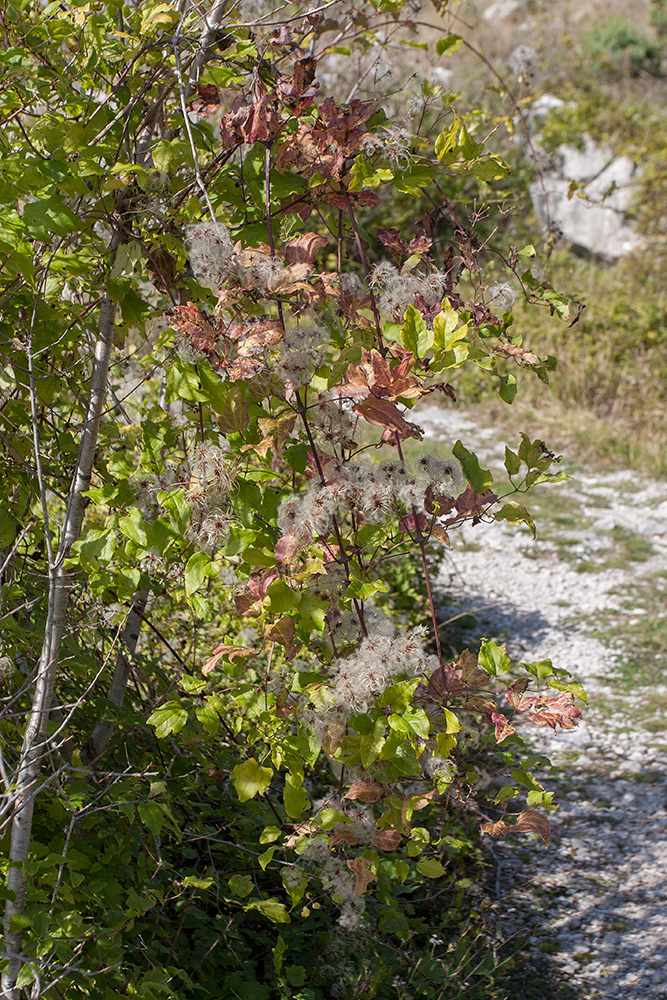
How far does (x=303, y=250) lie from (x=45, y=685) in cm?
85

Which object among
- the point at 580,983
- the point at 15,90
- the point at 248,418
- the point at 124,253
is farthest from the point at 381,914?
the point at 15,90

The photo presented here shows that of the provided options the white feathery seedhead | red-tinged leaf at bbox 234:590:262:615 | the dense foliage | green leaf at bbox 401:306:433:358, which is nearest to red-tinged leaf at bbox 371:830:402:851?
the dense foliage

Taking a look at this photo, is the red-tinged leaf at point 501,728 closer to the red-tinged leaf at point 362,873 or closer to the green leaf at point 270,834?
the red-tinged leaf at point 362,873

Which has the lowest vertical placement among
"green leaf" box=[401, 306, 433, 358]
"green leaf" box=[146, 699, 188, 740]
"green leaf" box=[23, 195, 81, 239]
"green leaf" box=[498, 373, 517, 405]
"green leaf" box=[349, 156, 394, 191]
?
"green leaf" box=[146, 699, 188, 740]

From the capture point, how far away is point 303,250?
4.75 feet

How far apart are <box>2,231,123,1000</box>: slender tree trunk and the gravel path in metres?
0.84

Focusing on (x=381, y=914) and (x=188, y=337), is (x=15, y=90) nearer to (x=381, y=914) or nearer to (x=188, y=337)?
(x=188, y=337)

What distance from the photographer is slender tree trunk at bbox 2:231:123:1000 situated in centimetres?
135

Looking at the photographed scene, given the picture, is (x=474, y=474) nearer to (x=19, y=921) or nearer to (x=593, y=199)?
(x=19, y=921)

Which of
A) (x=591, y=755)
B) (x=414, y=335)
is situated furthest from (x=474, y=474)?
(x=591, y=755)

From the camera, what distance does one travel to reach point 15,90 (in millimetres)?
1596

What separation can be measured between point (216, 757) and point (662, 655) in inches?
109

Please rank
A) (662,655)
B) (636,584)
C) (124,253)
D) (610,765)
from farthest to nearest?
(636,584) → (662,655) → (610,765) → (124,253)

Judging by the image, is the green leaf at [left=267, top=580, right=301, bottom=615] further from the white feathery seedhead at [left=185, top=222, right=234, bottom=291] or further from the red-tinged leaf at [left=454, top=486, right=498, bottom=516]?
the white feathery seedhead at [left=185, top=222, right=234, bottom=291]
